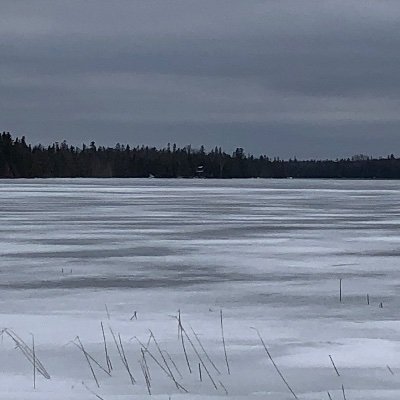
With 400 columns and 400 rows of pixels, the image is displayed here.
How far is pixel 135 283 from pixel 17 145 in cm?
13333

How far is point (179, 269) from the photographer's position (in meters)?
14.0

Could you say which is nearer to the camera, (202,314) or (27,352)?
(27,352)

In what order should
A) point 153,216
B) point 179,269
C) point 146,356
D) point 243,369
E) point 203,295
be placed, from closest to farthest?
1. point 243,369
2. point 146,356
3. point 203,295
4. point 179,269
5. point 153,216

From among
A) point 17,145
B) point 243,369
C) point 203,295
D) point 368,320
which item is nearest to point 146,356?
point 243,369

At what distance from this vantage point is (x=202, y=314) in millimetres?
9469

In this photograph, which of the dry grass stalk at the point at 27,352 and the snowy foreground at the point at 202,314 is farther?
the dry grass stalk at the point at 27,352

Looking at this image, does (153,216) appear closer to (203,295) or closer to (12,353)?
(203,295)

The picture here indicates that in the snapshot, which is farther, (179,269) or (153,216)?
(153,216)

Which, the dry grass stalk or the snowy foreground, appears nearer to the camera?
the snowy foreground

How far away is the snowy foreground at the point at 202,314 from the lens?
21.1ft

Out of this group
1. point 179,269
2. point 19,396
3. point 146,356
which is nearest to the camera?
point 19,396

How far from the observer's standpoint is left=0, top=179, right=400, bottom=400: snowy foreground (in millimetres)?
6426

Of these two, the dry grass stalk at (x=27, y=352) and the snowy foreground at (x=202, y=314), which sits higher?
the dry grass stalk at (x=27, y=352)

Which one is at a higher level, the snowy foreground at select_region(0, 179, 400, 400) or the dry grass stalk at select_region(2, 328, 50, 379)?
the dry grass stalk at select_region(2, 328, 50, 379)
